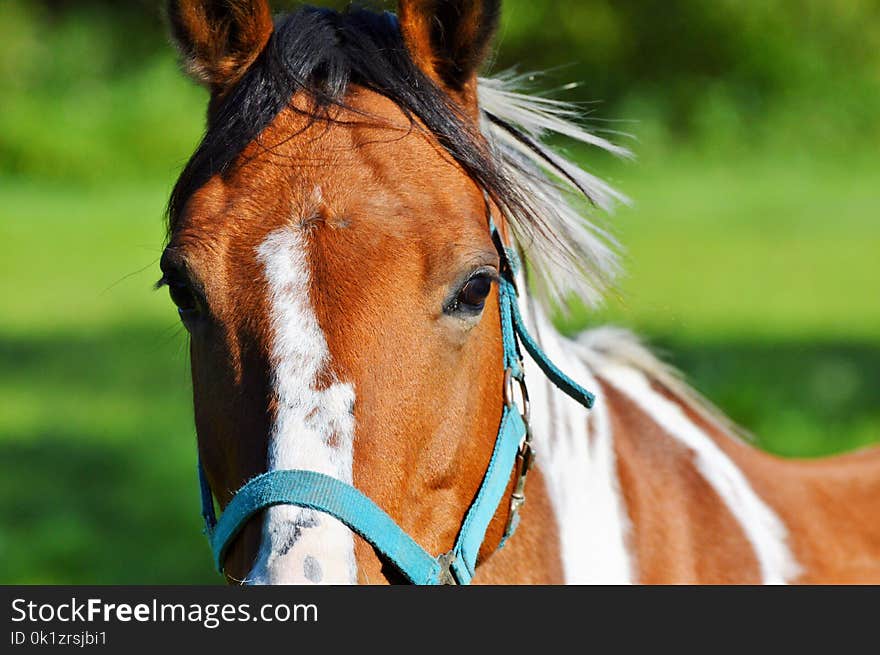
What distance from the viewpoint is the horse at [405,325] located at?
170cm

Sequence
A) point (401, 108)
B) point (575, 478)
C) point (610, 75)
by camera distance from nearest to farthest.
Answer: point (401, 108)
point (575, 478)
point (610, 75)

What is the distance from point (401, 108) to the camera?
1992mm

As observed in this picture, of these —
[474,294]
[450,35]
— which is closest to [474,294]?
[474,294]

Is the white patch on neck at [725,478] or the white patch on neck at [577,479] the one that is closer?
Answer: the white patch on neck at [577,479]

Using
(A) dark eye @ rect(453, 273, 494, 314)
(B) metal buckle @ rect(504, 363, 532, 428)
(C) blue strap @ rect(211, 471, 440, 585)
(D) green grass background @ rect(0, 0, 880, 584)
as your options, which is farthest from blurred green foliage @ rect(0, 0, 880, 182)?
(C) blue strap @ rect(211, 471, 440, 585)

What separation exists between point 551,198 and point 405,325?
23.0 inches

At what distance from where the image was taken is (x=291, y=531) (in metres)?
1.62

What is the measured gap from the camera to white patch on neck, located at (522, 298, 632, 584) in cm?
225

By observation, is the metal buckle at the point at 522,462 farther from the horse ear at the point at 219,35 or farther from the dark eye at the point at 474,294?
the horse ear at the point at 219,35

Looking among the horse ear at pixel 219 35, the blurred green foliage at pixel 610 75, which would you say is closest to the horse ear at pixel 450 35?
the horse ear at pixel 219 35

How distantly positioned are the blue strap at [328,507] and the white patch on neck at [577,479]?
556mm

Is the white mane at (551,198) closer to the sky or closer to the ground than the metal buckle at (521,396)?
closer to the sky

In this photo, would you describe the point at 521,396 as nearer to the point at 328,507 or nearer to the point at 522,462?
the point at 522,462
